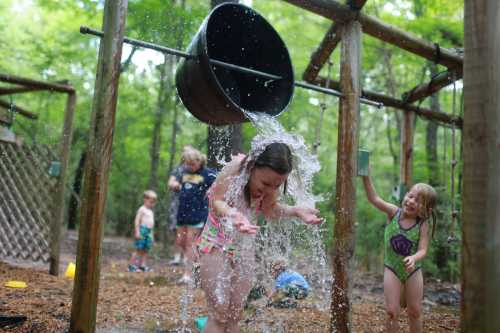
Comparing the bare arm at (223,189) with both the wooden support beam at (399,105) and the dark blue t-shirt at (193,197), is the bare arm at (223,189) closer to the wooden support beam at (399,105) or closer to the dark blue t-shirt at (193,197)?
the wooden support beam at (399,105)

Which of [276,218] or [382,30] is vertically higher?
[382,30]

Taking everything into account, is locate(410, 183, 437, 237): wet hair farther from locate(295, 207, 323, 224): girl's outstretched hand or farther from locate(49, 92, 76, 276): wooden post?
locate(49, 92, 76, 276): wooden post

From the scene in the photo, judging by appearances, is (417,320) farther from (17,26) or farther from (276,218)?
(17,26)

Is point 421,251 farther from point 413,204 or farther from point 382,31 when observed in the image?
point 382,31

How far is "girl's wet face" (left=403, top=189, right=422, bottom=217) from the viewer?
3221 mm

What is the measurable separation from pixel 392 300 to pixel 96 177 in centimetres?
220

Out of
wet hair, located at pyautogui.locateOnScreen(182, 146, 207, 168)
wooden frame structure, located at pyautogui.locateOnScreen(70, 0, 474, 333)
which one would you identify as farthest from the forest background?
wooden frame structure, located at pyautogui.locateOnScreen(70, 0, 474, 333)

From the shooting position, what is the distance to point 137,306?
13.3ft

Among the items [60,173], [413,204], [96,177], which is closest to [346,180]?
[413,204]

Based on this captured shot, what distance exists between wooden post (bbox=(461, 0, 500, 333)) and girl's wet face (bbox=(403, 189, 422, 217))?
166cm

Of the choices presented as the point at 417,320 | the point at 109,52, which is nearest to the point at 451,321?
the point at 417,320

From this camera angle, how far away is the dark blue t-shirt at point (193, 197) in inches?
219

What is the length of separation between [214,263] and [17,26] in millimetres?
10037

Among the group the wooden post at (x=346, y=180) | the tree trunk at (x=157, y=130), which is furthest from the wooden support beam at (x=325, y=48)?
the tree trunk at (x=157, y=130)
